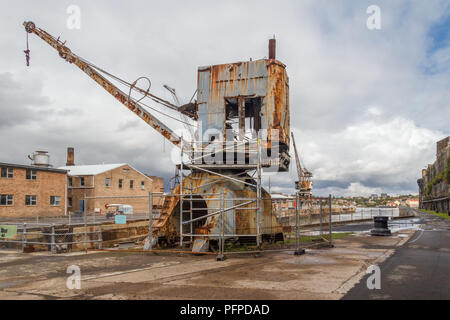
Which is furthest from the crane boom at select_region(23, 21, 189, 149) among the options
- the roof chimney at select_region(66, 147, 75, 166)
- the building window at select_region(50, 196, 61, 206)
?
the roof chimney at select_region(66, 147, 75, 166)

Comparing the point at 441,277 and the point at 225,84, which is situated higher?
the point at 225,84

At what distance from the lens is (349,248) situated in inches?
639

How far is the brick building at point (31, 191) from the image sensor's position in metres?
39.9

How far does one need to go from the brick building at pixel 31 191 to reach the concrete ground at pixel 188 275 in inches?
1124

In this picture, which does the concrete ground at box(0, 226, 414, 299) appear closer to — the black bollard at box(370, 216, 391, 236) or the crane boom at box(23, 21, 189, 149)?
the black bollard at box(370, 216, 391, 236)

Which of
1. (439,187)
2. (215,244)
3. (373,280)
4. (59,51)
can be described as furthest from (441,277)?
(439,187)

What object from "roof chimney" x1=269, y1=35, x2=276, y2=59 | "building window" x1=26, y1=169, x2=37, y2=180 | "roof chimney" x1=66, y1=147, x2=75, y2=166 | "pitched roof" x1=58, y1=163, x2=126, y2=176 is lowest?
"building window" x1=26, y1=169, x2=37, y2=180

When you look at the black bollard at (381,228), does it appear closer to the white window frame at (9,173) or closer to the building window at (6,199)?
the building window at (6,199)

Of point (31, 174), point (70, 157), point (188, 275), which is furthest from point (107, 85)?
point (70, 157)

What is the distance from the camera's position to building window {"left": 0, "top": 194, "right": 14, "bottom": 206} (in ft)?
129

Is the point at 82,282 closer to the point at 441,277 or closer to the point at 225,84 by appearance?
the point at 441,277

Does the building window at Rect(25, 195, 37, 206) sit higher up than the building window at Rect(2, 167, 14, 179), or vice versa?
the building window at Rect(2, 167, 14, 179)

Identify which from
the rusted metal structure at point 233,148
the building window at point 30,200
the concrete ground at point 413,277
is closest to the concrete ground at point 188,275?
the concrete ground at point 413,277
